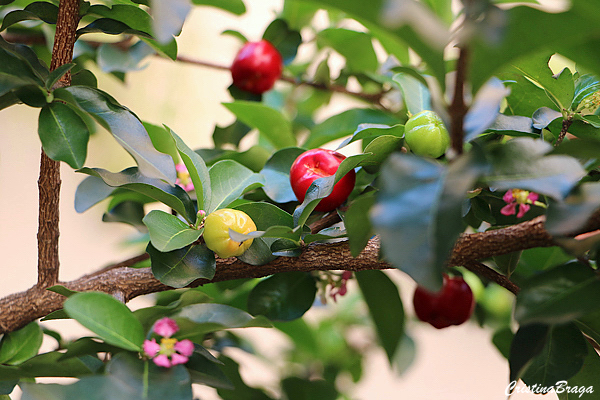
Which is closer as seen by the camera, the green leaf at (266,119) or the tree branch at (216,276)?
the tree branch at (216,276)

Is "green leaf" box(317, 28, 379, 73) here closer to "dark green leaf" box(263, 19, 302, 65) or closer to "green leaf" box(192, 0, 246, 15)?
"dark green leaf" box(263, 19, 302, 65)

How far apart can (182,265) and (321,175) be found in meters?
0.18

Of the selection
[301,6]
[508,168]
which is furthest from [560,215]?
[301,6]

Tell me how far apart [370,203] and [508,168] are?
10cm

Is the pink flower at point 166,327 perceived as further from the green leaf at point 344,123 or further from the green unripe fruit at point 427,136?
the green leaf at point 344,123

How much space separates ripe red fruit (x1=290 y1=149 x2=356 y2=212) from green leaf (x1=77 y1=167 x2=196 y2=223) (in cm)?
12

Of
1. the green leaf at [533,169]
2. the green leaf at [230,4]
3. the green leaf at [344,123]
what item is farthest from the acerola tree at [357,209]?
the green leaf at [230,4]

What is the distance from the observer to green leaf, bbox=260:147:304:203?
56 cm

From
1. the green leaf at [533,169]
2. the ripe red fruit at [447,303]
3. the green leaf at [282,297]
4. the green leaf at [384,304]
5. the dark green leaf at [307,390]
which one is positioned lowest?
the dark green leaf at [307,390]

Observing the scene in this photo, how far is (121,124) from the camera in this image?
429 mm

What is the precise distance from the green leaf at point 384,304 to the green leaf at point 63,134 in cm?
35

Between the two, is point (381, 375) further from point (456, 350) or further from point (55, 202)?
point (55, 202)

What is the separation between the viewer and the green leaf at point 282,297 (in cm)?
58

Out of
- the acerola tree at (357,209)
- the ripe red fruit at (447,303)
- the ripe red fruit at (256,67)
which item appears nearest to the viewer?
the acerola tree at (357,209)
